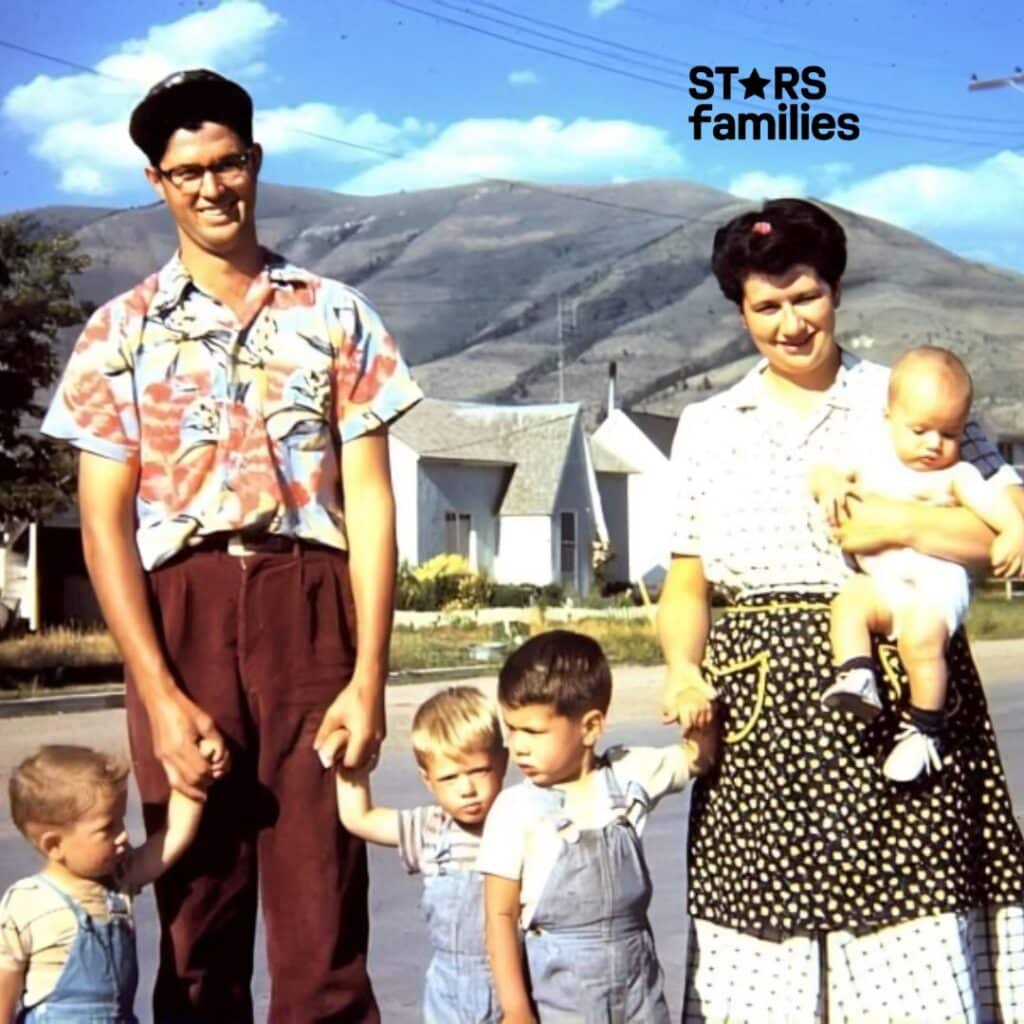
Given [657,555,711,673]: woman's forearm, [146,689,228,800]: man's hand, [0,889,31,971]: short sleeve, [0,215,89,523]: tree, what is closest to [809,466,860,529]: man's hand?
[657,555,711,673]: woman's forearm

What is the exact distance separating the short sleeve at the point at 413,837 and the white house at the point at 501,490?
39851mm

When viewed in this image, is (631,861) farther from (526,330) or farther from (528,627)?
(526,330)

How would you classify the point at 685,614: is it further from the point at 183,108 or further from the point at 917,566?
the point at 183,108

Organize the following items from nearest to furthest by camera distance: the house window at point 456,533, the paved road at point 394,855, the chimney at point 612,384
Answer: the paved road at point 394,855 → the house window at point 456,533 → the chimney at point 612,384

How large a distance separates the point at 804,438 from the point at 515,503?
44261 millimetres

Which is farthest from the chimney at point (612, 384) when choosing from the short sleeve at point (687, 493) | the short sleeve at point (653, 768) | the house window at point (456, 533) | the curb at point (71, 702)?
the short sleeve at point (653, 768)

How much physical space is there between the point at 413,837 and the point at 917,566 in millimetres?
1181

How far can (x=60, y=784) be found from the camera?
405cm

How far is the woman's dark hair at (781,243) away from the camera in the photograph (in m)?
4.07

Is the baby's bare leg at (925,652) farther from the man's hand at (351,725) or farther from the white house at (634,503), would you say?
the white house at (634,503)

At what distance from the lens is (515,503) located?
48.4m

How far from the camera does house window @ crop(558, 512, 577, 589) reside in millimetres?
48750

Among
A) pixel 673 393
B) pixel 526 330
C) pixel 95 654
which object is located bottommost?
pixel 95 654

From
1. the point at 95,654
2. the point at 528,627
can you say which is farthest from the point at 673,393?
the point at 95,654
